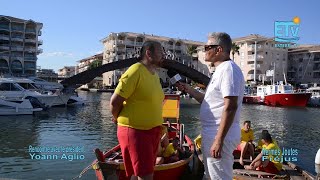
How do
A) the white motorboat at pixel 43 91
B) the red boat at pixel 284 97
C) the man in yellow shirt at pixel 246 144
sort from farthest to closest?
1. the red boat at pixel 284 97
2. the white motorboat at pixel 43 91
3. the man in yellow shirt at pixel 246 144

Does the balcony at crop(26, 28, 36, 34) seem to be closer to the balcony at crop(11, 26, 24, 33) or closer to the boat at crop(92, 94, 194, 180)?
the balcony at crop(11, 26, 24, 33)

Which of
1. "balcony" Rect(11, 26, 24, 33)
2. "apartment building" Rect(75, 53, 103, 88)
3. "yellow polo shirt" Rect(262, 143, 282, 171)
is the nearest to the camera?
"yellow polo shirt" Rect(262, 143, 282, 171)

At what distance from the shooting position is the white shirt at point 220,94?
3.46 m

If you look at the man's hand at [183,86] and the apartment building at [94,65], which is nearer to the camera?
the man's hand at [183,86]

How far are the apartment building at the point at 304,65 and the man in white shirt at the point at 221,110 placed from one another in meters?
78.8

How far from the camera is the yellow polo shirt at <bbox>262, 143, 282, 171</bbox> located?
7425mm

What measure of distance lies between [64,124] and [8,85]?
34.4ft

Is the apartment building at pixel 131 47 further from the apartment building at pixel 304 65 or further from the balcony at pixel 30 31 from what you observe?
the apartment building at pixel 304 65

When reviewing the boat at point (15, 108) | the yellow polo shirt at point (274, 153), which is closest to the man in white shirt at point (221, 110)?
the yellow polo shirt at point (274, 153)

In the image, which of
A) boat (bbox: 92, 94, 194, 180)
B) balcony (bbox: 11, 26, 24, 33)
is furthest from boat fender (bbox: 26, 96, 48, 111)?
balcony (bbox: 11, 26, 24, 33)

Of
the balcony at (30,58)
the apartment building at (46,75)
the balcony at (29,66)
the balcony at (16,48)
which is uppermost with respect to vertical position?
the balcony at (16,48)

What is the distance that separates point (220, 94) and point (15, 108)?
27.0 meters

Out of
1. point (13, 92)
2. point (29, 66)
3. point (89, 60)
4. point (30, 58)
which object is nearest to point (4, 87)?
point (13, 92)

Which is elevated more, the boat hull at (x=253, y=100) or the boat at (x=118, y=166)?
the boat hull at (x=253, y=100)
